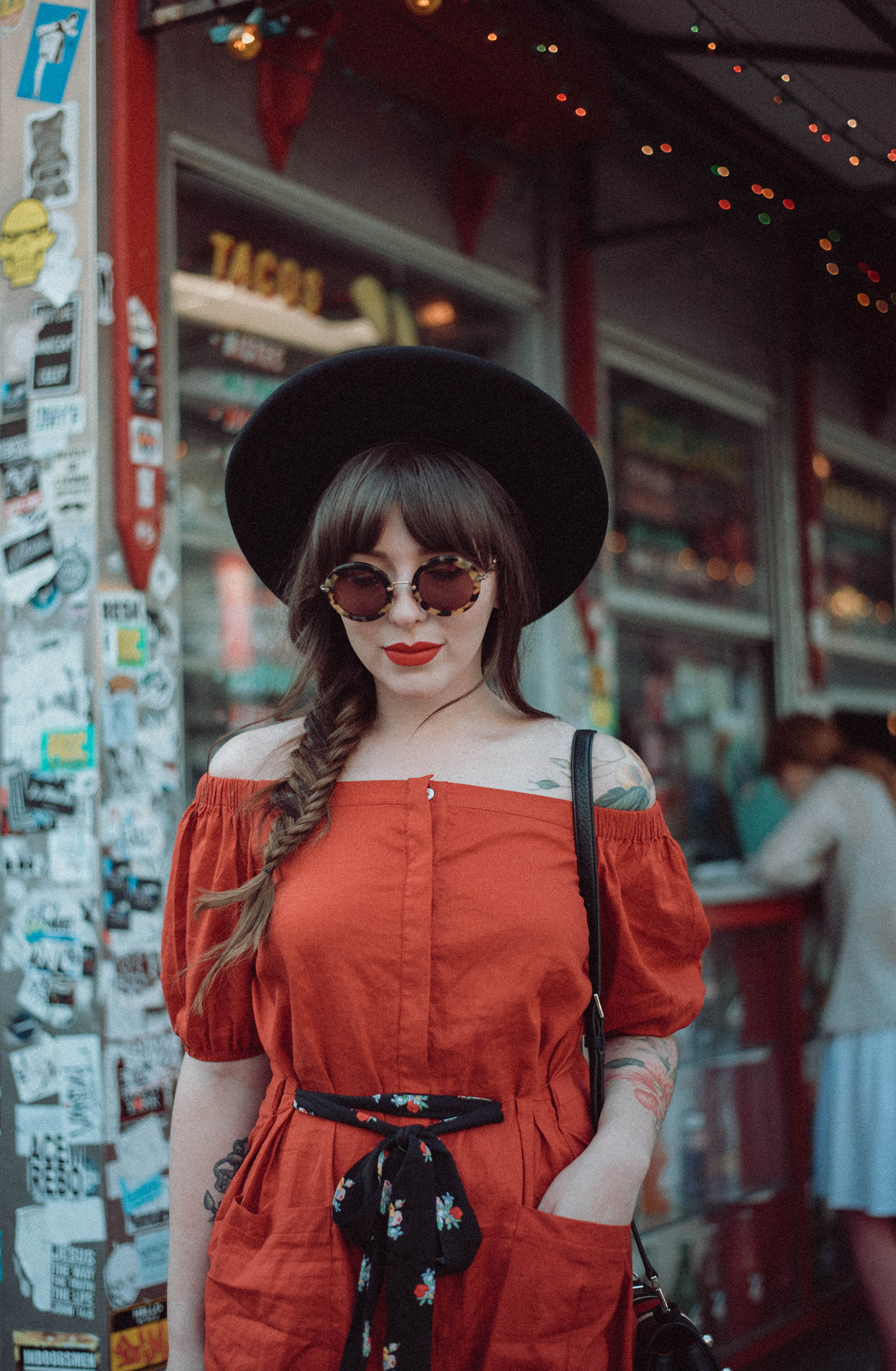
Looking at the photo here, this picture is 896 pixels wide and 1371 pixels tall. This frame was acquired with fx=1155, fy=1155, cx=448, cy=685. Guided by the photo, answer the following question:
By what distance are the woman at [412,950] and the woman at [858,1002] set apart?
204 centimetres

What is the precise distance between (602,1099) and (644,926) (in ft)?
0.78

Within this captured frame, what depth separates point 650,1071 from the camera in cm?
155

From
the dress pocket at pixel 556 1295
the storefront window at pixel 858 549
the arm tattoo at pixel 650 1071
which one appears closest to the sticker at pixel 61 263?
the arm tattoo at pixel 650 1071

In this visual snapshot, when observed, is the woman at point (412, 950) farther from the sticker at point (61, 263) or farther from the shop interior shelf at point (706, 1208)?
the shop interior shelf at point (706, 1208)

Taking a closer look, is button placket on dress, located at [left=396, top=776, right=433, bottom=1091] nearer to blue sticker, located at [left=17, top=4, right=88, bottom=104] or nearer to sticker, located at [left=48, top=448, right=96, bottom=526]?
sticker, located at [left=48, top=448, right=96, bottom=526]

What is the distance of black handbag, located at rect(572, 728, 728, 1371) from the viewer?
1.46m

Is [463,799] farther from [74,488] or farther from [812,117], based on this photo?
[812,117]

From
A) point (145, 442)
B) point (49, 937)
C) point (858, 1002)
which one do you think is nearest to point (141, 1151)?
point (49, 937)

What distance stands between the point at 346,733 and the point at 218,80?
248 centimetres

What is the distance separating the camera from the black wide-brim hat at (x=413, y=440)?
1563mm

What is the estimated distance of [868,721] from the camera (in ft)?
20.4

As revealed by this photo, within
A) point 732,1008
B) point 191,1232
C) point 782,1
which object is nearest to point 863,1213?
point 732,1008

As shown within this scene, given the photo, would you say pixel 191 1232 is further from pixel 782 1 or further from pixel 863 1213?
pixel 782 1

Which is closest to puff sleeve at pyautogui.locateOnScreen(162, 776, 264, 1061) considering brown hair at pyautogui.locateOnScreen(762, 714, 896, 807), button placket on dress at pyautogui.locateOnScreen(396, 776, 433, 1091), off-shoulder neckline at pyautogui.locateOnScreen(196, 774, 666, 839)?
off-shoulder neckline at pyautogui.locateOnScreen(196, 774, 666, 839)
